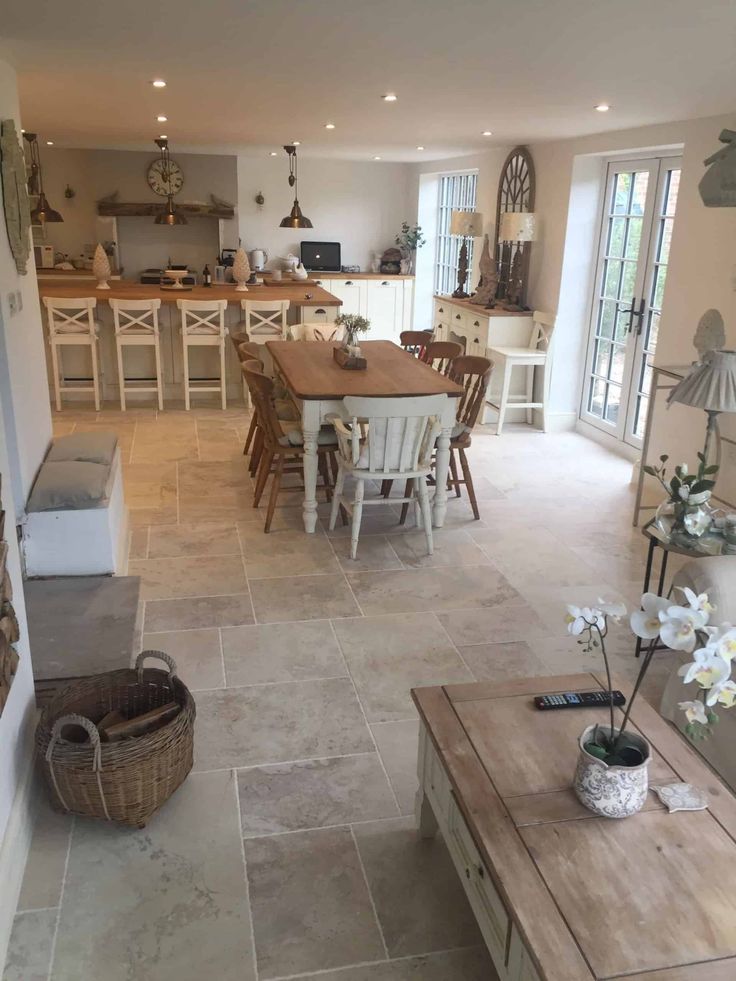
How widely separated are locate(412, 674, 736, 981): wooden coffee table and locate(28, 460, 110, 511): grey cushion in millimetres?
1947

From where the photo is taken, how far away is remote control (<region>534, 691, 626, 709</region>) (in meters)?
2.16

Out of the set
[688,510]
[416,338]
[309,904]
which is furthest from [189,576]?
[416,338]

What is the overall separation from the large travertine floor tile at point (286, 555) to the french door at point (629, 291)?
249 centimetres

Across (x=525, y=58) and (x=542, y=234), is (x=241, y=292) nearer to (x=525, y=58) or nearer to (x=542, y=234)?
(x=542, y=234)

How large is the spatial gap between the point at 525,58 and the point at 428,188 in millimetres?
7456


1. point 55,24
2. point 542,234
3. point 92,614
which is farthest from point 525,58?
point 542,234

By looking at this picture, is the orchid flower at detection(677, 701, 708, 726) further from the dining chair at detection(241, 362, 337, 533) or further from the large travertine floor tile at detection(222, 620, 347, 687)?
the dining chair at detection(241, 362, 337, 533)

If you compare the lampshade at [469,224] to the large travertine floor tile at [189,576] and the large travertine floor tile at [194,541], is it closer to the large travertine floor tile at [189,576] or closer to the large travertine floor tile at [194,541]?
the large travertine floor tile at [194,541]

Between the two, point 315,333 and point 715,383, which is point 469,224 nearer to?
point 315,333

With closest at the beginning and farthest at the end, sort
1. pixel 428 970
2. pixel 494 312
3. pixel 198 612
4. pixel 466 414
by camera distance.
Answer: pixel 428 970 < pixel 198 612 < pixel 466 414 < pixel 494 312

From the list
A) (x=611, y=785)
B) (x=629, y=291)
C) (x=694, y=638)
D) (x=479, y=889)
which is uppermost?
(x=629, y=291)

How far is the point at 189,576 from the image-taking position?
13.1ft

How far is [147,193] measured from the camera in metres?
10.1

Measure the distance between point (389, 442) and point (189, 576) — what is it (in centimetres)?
120
